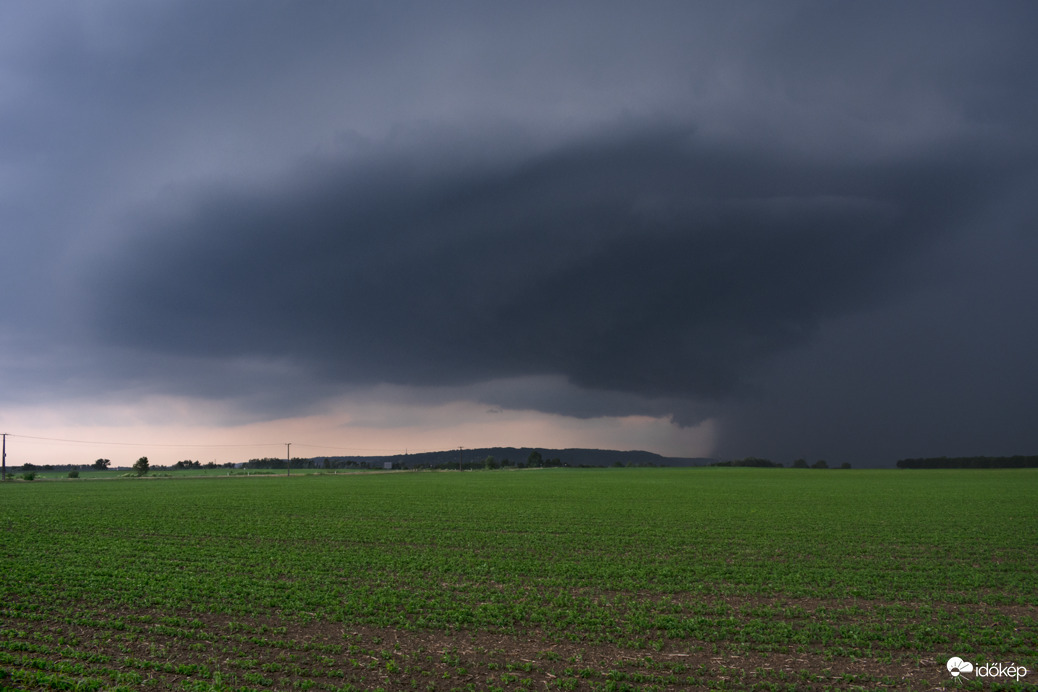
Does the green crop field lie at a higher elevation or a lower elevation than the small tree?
higher

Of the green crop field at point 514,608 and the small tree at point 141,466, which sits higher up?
the green crop field at point 514,608

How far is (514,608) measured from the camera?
1855 cm

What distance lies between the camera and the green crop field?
544 inches

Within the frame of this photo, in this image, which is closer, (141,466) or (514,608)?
(514,608)

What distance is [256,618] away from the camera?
17.7 meters

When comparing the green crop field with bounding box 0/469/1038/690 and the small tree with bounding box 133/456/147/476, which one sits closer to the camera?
the green crop field with bounding box 0/469/1038/690

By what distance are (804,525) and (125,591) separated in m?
38.8

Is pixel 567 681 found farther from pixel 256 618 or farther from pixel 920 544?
pixel 920 544

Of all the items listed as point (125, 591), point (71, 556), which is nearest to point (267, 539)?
point (71, 556)

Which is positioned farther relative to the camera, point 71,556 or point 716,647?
point 71,556

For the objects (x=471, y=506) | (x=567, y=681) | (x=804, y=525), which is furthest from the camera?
(x=471, y=506)

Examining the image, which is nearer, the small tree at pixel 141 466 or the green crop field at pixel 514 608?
the green crop field at pixel 514 608

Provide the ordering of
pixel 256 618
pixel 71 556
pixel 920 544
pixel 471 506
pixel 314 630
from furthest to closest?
pixel 471 506 < pixel 920 544 < pixel 71 556 < pixel 256 618 < pixel 314 630

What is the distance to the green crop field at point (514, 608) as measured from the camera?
13.8 meters
